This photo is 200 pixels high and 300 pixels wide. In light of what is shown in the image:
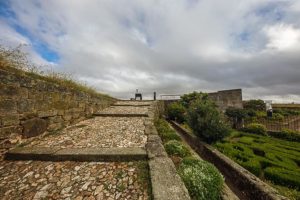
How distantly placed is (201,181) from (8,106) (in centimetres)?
363

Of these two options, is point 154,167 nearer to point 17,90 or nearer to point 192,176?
point 192,176

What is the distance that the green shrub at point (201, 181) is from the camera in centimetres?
253

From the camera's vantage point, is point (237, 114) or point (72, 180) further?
point (237, 114)

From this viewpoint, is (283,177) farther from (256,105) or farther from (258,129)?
(256,105)

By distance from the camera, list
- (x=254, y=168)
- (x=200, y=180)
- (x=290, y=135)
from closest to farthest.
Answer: (x=200, y=180) → (x=254, y=168) → (x=290, y=135)

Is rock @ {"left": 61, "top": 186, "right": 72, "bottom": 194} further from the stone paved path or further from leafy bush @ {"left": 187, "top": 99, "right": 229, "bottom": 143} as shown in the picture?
leafy bush @ {"left": 187, "top": 99, "right": 229, "bottom": 143}

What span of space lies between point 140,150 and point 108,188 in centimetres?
116

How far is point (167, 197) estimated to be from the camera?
203cm

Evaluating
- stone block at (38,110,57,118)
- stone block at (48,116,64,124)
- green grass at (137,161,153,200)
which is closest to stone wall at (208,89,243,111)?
stone block at (48,116,64,124)

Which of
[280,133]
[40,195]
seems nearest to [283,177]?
[40,195]

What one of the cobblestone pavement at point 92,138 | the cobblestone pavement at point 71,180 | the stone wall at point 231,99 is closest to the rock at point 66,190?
the cobblestone pavement at point 71,180

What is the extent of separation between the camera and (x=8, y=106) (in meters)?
3.18

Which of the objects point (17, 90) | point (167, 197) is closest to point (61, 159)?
point (17, 90)

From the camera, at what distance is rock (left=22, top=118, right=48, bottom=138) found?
11.9 feet
